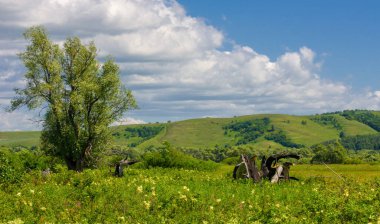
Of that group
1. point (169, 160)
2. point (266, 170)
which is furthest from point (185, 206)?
point (169, 160)

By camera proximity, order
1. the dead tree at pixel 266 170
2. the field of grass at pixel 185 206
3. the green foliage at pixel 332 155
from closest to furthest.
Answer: the field of grass at pixel 185 206 < the dead tree at pixel 266 170 < the green foliage at pixel 332 155

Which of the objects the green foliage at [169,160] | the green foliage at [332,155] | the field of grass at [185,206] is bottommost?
the green foliage at [332,155]

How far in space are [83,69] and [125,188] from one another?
42.1 meters

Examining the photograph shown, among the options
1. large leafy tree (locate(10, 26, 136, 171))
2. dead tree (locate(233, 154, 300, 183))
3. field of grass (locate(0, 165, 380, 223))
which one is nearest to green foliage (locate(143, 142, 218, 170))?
large leafy tree (locate(10, 26, 136, 171))

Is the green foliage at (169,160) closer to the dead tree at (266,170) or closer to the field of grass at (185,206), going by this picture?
the dead tree at (266,170)

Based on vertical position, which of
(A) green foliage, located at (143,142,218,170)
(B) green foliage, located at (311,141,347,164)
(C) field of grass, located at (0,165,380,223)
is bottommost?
(B) green foliage, located at (311,141,347,164)

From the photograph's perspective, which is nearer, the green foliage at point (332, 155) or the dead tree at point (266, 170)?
the dead tree at point (266, 170)

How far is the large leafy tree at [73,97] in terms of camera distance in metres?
60.7

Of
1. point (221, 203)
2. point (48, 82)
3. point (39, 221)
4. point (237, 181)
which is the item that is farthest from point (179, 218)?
point (48, 82)

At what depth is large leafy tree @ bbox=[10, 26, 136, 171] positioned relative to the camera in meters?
60.7

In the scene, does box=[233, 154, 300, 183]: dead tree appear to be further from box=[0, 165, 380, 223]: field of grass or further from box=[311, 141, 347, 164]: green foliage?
box=[311, 141, 347, 164]: green foliage

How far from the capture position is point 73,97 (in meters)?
59.6

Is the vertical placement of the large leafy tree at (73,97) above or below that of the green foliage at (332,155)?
above

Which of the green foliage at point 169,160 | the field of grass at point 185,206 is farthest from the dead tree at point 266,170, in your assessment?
the green foliage at point 169,160
